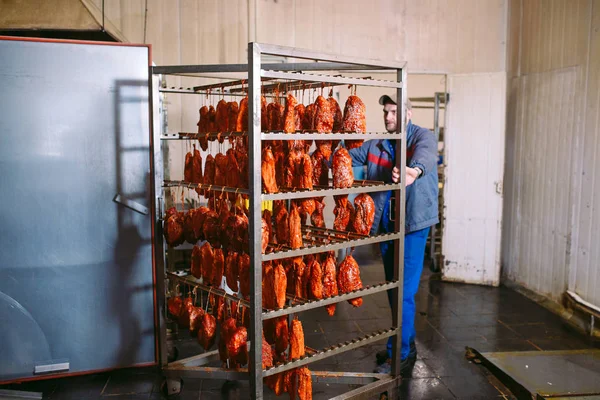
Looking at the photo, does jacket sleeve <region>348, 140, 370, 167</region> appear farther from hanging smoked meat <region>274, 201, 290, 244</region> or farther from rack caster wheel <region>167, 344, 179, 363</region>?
rack caster wheel <region>167, 344, 179, 363</region>

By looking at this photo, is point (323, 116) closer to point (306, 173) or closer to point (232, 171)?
point (306, 173)

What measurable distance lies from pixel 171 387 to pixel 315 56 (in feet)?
8.32

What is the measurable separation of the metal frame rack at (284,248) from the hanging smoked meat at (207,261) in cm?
8

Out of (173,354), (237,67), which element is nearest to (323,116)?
(237,67)

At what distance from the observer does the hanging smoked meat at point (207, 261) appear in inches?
135

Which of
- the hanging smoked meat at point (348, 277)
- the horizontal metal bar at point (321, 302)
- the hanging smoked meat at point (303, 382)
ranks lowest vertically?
the hanging smoked meat at point (303, 382)

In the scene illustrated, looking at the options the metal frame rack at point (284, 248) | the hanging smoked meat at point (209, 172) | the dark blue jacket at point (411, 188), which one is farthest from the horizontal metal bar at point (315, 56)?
the hanging smoked meat at point (209, 172)

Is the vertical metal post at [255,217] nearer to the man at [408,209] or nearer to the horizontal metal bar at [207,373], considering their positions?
the horizontal metal bar at [207,373]

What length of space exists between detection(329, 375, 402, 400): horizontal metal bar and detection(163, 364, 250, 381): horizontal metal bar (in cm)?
66

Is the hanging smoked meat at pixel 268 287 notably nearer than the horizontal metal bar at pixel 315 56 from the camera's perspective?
No

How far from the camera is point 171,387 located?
378 centimetres

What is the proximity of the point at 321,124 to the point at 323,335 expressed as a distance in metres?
2.45

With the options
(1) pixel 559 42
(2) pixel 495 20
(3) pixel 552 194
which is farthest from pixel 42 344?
(2) pixel 495 20

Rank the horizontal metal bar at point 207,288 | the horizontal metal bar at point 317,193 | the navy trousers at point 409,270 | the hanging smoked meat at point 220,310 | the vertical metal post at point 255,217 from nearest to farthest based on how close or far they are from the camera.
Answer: the vertical metal post at point 255,217, the horizontal metal bar at point 317,193, the horizontal metal bar at point 207,288, the hanging smoked meat at point 220,310, the navy trousers at point 409,270
